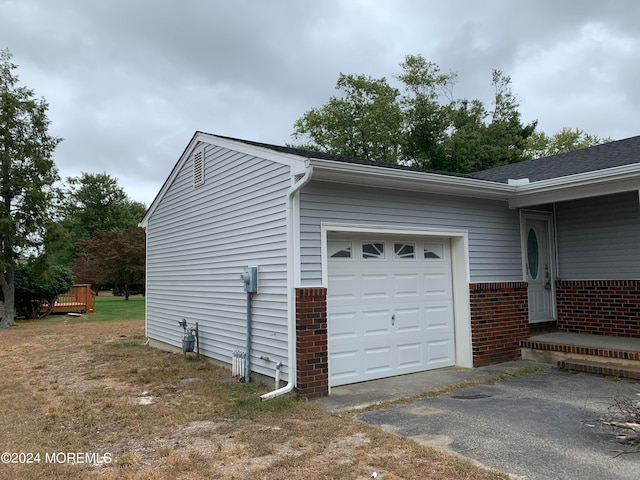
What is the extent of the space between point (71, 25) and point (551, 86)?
23.5m

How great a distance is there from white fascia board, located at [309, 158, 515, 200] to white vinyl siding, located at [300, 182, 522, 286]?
152 mm

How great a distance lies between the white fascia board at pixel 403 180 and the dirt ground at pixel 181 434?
257 centimetres

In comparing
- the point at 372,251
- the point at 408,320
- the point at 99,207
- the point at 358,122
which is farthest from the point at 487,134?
the point at 99,207

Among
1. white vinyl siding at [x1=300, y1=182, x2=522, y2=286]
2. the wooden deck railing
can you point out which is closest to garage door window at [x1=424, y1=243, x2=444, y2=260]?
white vinyl siding at [x1=300, y1=182, x2=522, y2=286]

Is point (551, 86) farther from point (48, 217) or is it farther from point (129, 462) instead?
point (129, 462)

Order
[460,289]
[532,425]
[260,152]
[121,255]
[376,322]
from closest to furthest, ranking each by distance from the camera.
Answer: [532,425], [260,152], [376,322], [460,289], [121,255]

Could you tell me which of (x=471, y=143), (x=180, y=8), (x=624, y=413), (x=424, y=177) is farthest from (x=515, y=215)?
(x=471, y=143)

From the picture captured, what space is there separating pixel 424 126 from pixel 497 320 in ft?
79.5

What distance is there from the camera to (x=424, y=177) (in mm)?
5691

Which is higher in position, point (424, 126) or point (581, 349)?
point (424, 126)

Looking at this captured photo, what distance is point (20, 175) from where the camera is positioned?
48.1 ft

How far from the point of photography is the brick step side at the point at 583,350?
575 cm

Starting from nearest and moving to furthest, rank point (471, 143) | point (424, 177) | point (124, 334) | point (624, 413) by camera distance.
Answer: point (624, 413), point (424, 177), point (124, 334), point (471, 143)

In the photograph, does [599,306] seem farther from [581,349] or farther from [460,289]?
[460,289]
